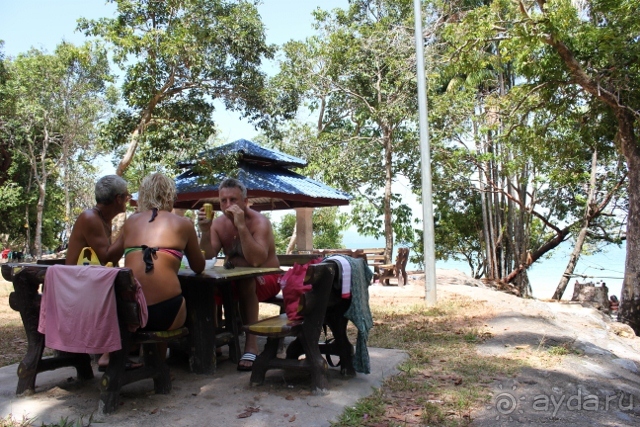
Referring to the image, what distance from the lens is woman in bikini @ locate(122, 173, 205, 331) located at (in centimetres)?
316

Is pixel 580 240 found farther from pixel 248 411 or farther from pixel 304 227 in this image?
pixel 248 411

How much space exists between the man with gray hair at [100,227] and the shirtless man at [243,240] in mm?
842

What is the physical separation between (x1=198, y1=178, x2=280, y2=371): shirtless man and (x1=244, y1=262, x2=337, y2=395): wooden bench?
1.60 feet

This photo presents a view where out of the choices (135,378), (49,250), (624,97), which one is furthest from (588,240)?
(49,250)

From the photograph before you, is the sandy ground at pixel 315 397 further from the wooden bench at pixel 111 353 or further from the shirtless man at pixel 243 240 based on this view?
the shirtless man at pixel 243 240

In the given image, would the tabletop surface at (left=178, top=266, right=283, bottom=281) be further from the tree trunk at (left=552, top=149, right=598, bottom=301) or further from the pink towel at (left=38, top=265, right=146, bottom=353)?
the tree trunk at (left=552, top=149, right=598, bottom=301)

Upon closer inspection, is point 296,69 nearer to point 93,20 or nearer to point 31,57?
point 93,20

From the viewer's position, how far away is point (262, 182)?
11297 millimetres

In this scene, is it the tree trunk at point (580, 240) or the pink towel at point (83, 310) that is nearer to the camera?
the pink towel at point (83, 310)

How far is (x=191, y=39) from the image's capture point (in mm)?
11469

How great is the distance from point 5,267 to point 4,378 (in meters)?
0.93

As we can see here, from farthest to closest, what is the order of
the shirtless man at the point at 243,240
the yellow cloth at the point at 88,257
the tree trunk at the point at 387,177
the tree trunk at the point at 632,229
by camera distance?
the tree trunk at the point at 387,177 < the tree trunk at the point at 632,229 < the shirtless man at the point at 243,240 < the yellow cloth at the point at 88,257

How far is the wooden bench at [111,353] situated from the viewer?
2.89m

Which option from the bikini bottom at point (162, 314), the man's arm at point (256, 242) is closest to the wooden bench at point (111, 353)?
the bikini bottom at point (162, 314)
